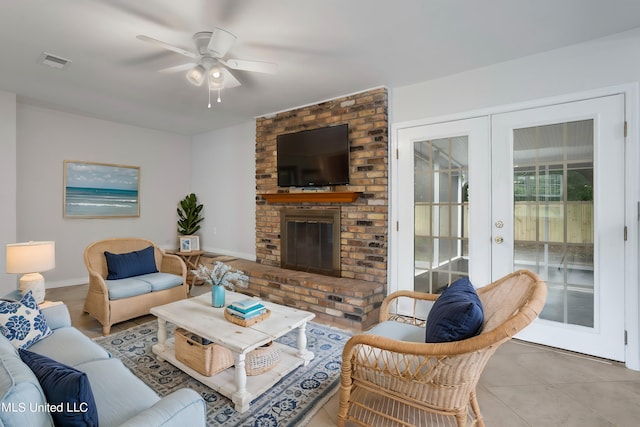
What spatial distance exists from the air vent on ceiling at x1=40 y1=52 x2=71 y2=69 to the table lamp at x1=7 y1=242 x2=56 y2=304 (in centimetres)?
169

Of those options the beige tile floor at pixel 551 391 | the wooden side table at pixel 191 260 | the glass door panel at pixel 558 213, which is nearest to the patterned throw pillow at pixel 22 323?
the beige tile floor at pixel 551 391

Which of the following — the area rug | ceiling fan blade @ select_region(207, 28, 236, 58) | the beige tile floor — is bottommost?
the beige tile floor

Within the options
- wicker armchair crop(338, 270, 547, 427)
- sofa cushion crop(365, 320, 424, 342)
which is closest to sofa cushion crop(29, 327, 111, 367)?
wicker armchair crop(338, 270, 547, 427)

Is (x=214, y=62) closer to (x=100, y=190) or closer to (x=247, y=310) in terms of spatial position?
(x=247, y=310)

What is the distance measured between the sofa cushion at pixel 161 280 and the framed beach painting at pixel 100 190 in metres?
2.16

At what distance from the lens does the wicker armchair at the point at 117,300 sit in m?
3.00

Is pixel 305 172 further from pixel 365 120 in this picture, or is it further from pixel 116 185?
pixel 116 185

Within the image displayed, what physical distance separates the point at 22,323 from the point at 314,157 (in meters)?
3.02

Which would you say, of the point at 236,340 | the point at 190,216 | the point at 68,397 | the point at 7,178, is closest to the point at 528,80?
the point at 236,340

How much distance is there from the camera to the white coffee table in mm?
1914

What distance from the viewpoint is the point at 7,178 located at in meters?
3.81

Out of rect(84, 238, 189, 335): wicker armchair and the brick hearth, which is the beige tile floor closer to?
the brick hearth

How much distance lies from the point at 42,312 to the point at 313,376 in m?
1.89

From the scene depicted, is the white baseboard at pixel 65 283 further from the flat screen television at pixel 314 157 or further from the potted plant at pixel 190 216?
the flat screen television at pixel 314 157
